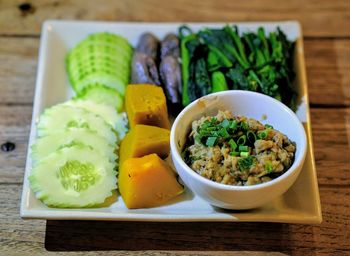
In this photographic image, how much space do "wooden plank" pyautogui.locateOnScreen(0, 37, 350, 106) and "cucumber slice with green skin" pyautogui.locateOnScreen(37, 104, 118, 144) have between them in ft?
1.23

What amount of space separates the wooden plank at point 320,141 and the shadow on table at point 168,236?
0.35 m

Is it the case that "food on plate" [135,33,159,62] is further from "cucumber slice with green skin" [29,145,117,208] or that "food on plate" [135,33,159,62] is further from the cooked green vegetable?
"cucumber slice with green skin" [29,145,117,208]

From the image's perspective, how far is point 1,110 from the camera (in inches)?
107

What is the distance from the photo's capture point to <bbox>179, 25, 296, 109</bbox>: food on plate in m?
2.59

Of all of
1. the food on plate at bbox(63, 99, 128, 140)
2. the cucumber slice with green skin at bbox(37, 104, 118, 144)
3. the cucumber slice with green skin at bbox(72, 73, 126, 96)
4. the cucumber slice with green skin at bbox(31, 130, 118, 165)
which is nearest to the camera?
the cucumber slice with green skin at bbox(31, 130, 118, 165)

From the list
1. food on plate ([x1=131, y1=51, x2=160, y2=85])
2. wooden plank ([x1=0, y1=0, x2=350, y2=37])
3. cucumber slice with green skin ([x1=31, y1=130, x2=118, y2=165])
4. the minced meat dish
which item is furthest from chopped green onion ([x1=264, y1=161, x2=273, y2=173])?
wooden plank ([x1=0, y1=0, x2=350, y2=37])

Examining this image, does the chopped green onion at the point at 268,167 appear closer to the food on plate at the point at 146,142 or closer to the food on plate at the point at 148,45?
the food on plate at the point at 146,142

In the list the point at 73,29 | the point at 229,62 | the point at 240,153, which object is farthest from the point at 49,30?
the point at 240,153

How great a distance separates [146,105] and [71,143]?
376 mm

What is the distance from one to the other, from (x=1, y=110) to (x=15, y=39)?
0.55m

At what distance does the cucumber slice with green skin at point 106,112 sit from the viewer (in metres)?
2.54

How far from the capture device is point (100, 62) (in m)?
2.71

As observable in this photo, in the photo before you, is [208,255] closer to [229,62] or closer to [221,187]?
[221,187]

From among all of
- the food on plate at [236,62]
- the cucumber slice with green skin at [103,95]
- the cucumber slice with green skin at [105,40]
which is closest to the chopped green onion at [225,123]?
the food on plate at [236,62]
